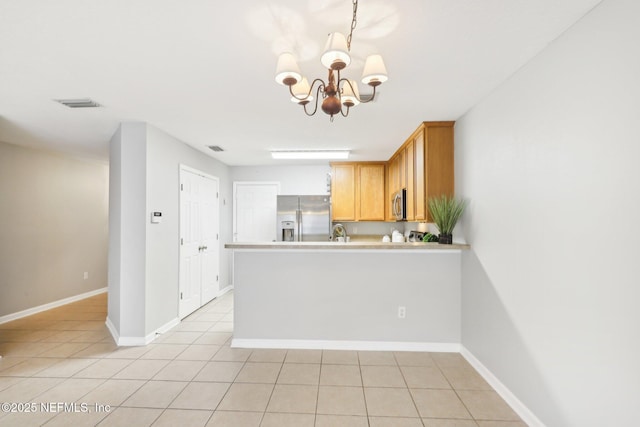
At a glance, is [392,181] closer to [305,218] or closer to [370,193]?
[370,193]

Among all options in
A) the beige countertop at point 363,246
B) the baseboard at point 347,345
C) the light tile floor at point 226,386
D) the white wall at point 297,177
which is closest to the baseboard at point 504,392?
the light tile floor at point 226,386

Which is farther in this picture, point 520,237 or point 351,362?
point 351,362

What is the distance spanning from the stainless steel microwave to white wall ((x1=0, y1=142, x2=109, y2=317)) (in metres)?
5.37

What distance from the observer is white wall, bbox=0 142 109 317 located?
4227 millimetres

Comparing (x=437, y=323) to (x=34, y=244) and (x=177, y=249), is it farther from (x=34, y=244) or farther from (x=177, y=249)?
(x=34, y=244)

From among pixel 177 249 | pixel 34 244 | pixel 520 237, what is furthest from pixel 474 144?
pixel 34 244

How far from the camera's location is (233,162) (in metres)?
5.65

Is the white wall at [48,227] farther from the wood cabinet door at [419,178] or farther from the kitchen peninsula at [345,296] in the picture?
the wood cabinet door at [419,178]

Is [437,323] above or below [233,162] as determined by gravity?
below

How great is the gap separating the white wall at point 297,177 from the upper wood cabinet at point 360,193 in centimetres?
39

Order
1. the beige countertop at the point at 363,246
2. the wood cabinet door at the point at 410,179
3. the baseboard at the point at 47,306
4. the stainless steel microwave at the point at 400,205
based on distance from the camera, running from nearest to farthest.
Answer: the beige countertop at the point at 363,246, the wood cabinet door at the point at 410,179, the baseboard at the point at 47,306, the stainless steel microwave at the point at 400,205

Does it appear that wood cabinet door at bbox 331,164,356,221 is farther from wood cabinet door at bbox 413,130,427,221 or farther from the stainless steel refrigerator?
wood cabinet door at bbox 413,130,427,221

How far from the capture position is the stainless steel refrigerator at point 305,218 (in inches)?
212

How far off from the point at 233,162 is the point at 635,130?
17.3 ft
